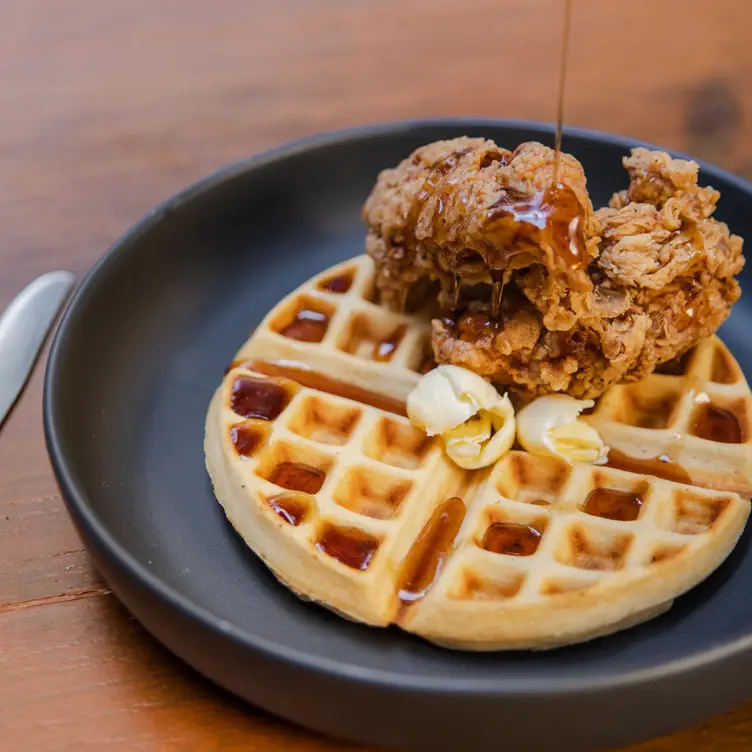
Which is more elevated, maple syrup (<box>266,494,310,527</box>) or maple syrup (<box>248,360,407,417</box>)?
maple syrup (<box>248,360,407,417</box>)

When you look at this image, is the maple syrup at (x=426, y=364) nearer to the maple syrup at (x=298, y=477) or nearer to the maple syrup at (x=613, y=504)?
the maple syrup at (x=298, y=477)

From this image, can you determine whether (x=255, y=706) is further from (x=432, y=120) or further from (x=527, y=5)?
(x=527, y=5)

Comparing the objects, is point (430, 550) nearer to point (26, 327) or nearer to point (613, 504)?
point (613, 504)

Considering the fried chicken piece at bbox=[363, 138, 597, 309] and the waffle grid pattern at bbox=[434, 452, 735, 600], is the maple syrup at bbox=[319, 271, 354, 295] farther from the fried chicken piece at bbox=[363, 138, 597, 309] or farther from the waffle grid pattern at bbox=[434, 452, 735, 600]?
the waffle grid pattern at bbox=[434, 452, 735, 600]

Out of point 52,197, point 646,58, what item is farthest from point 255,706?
point 646,58

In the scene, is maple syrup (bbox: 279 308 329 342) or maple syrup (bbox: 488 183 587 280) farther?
maple syrup (bbox: 279 308 329 342)

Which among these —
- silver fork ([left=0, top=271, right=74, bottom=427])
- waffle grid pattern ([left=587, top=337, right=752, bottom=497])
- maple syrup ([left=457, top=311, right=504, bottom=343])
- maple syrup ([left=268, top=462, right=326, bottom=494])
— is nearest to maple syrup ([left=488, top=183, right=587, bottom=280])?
maple syrup ([left=457, top=311, right=504, bottom=343])

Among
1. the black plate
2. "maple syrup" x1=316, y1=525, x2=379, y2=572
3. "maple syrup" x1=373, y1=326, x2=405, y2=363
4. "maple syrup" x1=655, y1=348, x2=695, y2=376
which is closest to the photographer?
the black plate
